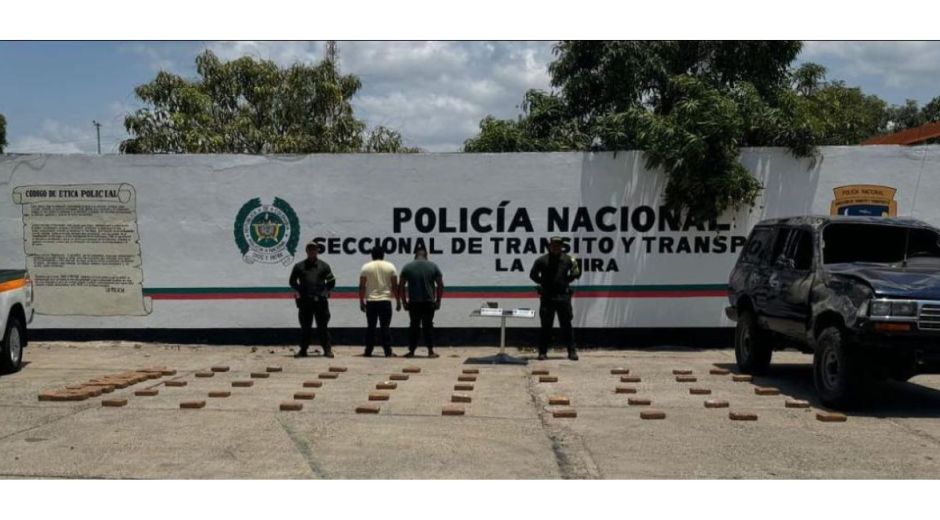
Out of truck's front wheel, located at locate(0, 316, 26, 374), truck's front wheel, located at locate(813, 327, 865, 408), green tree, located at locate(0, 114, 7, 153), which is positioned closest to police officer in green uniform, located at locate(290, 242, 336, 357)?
truck's front wheel, located at locate(0, 316, 26, 374)

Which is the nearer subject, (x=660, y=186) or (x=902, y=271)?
(x=902, y=271)

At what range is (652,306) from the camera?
16.3m

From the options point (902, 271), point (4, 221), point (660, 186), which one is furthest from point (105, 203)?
point (902, 271)

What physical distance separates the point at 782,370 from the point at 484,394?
15.9 feet

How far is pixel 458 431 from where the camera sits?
9.08 meters

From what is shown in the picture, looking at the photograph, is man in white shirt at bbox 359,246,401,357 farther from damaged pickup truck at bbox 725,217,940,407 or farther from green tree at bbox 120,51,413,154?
green tree at bbox 120,51,413,154

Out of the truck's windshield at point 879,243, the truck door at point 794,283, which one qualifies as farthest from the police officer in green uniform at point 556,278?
the truck's windshield at point 879,243

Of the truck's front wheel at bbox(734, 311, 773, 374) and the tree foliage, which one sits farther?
the tree foliage

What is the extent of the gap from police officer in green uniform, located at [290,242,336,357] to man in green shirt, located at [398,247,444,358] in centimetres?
115

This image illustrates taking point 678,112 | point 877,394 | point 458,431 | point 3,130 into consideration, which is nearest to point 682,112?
point 678,112

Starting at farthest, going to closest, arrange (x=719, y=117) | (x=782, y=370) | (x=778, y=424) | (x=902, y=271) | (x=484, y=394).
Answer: (x=719, y=117)
(x=782, y=370)
(x=484, y=394)
(x=902, y=271)
(x=778, y=424)

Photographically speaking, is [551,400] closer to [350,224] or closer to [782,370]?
[782,370]

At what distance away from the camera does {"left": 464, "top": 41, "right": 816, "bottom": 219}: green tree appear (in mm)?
15820

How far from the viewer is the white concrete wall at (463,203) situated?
53.2 feet
